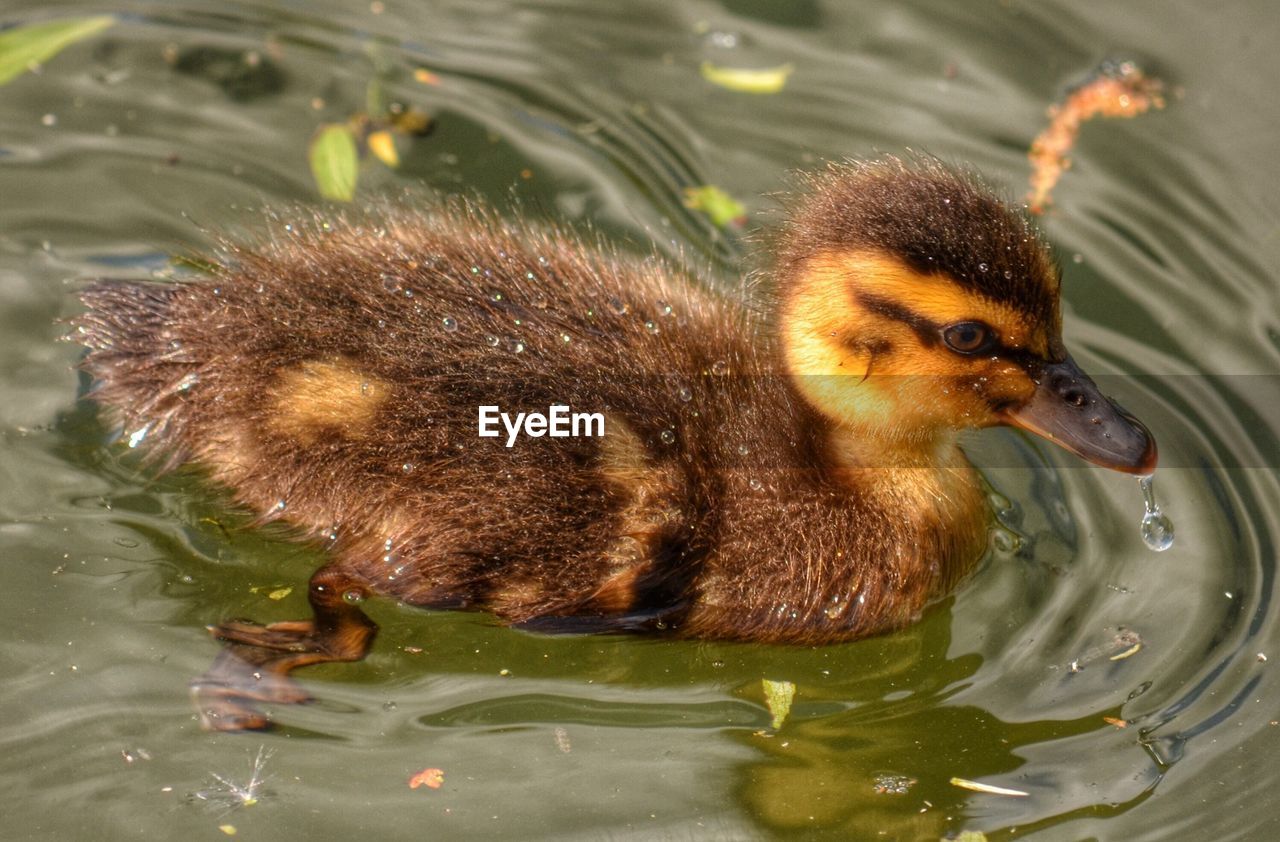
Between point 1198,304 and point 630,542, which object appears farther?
point 1198,304

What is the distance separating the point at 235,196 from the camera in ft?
13.6

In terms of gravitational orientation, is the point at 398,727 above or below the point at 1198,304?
below

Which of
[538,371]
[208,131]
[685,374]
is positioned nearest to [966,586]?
[685,374]

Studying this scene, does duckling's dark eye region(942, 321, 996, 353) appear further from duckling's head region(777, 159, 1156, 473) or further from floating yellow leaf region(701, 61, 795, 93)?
floating yellow leaf region(701, 61, 795, 93)

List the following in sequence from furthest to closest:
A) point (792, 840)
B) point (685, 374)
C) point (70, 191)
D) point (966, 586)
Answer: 1. point (70, 191)
2. point (966, 586)
3. point (685, 374)
4. point (792, 840)

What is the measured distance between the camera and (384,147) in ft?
14.2

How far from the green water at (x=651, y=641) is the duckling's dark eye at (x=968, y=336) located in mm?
675

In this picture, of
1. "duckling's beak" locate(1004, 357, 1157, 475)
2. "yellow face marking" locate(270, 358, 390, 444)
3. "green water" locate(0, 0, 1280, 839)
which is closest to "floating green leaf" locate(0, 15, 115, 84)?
"green water" locate(0, 0, 1280, 839)

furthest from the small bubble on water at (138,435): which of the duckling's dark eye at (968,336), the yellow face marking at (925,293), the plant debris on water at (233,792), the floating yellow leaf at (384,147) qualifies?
the duckling's dark eye at (968,336)

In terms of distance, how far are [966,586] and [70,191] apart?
8.51 feet

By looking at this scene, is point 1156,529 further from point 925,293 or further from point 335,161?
point 335,161

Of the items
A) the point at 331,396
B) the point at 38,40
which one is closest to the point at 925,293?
the point at 331,396

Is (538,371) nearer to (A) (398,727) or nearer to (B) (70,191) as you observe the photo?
(A) (398,727)

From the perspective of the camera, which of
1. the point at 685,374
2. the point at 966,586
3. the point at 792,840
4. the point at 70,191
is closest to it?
the point at 792,840
